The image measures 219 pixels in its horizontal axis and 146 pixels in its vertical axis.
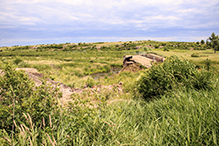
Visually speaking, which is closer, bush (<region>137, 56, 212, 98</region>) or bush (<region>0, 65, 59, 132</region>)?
Answer: bush (<region>0, 65, 59, 132</region>)

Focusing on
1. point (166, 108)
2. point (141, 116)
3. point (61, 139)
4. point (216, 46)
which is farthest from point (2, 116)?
point (216, 46)

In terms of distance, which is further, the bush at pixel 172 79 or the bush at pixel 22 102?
the bush at pixel 172 79

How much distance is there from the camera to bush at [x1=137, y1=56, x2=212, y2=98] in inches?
143

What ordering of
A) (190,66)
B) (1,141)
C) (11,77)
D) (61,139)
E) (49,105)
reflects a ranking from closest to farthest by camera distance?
(1,141)
(61,139)
(49,105)
(11,77)
(190,66)

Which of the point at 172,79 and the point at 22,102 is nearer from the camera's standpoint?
the point at 22,102

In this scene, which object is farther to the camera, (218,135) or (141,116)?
(141,116)

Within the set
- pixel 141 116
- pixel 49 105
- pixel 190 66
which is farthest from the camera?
pixel 190 66

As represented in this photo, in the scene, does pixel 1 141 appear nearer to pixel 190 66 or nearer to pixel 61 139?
pixel 61 139

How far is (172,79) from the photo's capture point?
3.77 metres

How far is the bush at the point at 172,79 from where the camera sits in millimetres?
3635

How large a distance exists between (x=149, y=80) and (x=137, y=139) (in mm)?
2607

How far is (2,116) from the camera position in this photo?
1.85 m

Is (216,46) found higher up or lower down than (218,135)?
higher up

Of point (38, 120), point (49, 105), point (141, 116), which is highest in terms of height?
point (49, 105)
